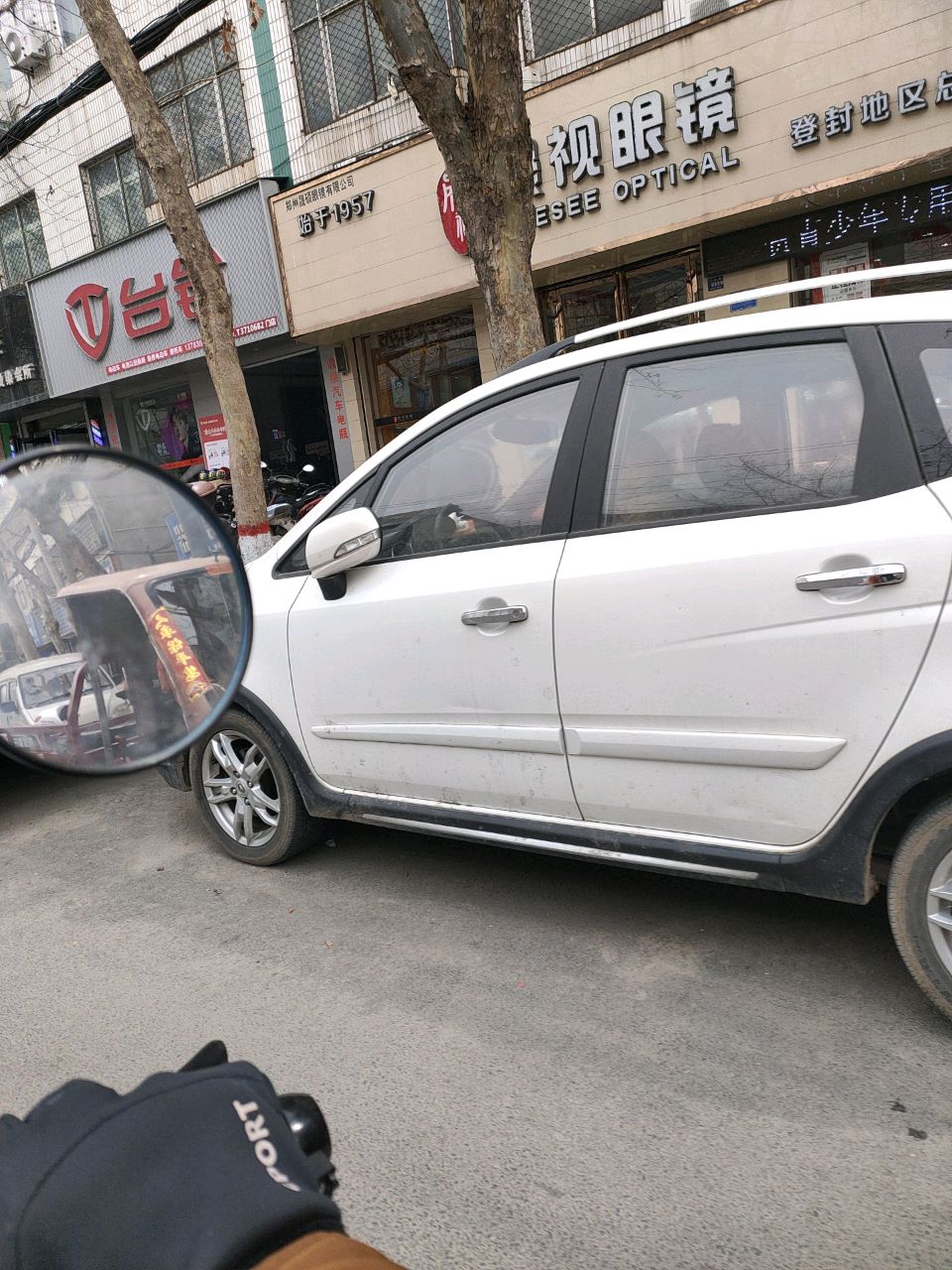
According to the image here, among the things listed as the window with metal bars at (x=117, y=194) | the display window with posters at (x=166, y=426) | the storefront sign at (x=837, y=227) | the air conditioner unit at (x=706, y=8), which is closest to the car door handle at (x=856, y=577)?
the storefront sign at (x=837, y=227)

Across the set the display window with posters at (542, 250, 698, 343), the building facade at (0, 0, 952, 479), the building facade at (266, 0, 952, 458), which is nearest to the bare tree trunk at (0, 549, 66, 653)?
the building facade at (266, 0, 952, 458)

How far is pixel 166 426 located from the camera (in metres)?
15.3

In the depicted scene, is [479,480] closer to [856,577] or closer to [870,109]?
[856,577]

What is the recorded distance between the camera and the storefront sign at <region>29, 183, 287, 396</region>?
11898 mm

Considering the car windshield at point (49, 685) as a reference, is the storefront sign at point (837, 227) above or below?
above

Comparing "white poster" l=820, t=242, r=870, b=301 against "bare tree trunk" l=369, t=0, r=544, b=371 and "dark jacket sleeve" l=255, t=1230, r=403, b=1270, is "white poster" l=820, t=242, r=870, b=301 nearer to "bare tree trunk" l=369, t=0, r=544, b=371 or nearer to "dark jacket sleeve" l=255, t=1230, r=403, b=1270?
"bare tree trunk" l=369, t=0, r=544, b=371

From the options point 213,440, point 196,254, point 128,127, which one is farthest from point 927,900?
point 128,127

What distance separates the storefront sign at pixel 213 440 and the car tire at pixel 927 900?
12958 millimetres

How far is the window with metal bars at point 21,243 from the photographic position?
15.6m

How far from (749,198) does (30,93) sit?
12047 mm

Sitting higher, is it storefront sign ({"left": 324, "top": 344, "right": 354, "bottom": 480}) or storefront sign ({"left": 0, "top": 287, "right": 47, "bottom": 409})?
storefront sign ({"left": 0, "top": 287, "right": 47, "bottom": 409})

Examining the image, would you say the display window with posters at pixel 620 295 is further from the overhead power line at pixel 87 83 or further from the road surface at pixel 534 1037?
the road surface at pixel 534 1037

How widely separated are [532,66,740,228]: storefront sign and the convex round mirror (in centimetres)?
826

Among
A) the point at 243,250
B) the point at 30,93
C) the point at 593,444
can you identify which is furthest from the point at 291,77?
the point at 593,444
